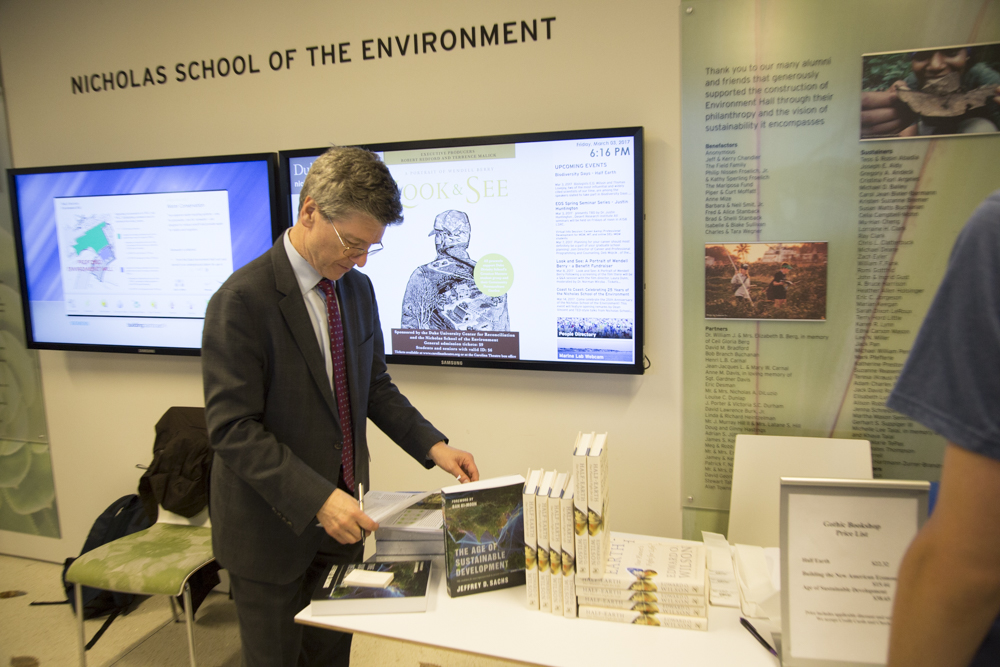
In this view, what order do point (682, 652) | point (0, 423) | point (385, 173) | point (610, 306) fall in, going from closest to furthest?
point (682, 652)
point (385, 173)
point (610, 306)
point (0, 423)

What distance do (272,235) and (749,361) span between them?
2155mm

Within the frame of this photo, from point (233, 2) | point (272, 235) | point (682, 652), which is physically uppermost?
point (233, 2)

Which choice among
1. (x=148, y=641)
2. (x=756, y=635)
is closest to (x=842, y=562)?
(x=756, y=635)

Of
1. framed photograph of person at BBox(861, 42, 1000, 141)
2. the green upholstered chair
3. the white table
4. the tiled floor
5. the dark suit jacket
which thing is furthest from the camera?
the tiled floor

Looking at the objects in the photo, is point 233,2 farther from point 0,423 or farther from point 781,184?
point 0,423

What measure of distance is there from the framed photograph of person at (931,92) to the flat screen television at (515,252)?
79 centimetres

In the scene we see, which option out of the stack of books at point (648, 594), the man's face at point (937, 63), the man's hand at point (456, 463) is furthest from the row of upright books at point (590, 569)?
the man's face at point (937, 63)

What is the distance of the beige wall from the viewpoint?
2.31m

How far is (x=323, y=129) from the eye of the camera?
2734 millimetres

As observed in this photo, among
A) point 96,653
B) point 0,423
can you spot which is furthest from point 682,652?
point 0,423

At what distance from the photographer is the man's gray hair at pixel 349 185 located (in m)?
1.55

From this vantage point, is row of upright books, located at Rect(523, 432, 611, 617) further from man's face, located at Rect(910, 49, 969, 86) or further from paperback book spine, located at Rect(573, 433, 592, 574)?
man's face, located at Rect(910, 49, 969, 86)

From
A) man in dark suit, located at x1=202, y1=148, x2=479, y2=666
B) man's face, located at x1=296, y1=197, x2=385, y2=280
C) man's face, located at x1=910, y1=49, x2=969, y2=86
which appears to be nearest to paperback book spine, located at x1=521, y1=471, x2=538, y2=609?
man in dark suit, located at x1=202, y1=148, x2=479, y2=666

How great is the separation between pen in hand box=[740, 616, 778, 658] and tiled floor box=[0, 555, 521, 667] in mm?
1364
